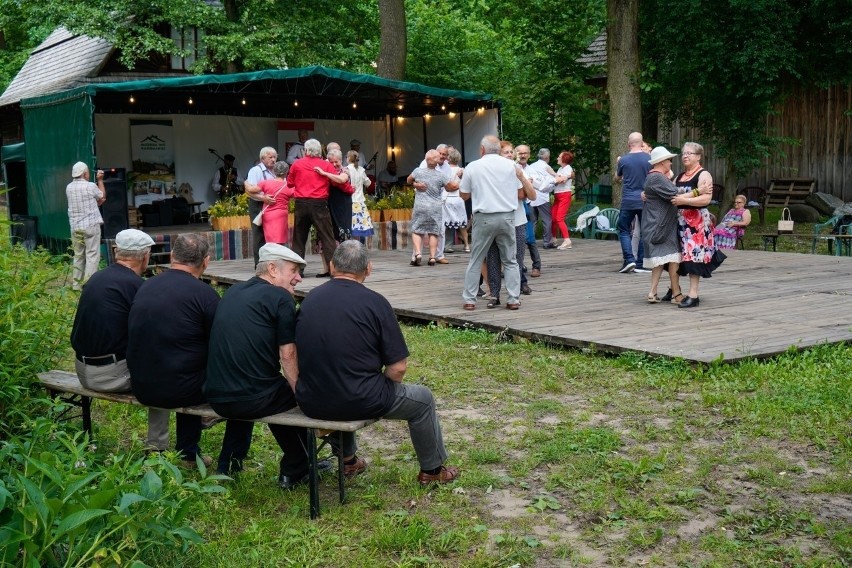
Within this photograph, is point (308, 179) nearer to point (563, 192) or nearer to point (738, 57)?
point (563, 192)

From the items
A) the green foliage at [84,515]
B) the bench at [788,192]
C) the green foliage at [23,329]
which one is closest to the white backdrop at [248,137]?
the bench at [788,192]

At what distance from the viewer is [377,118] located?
23359mm

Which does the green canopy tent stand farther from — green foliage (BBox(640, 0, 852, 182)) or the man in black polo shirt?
the man in black polo shirt

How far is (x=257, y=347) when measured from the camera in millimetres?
4801

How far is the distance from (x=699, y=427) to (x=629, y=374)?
1.33 meters

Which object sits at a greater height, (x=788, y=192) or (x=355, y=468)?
(x=788, y=192)

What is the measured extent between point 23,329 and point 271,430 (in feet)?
5.28

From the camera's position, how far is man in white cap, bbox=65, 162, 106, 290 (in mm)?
12883

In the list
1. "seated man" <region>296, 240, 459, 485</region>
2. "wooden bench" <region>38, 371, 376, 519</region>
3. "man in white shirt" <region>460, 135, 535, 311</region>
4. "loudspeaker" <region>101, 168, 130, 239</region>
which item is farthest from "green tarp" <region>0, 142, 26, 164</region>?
"seated man" <region>296, 240, 459, 485</region>

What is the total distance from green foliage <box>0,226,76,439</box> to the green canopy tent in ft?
28.3

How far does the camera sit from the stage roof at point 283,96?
1608 cm

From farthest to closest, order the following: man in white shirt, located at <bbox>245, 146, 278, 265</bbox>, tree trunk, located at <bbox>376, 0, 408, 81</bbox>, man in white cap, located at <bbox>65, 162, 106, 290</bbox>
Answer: tree trunk, located at <bbox>376, 0, 408, 81</bbox> → man in white cap, located at <bbox>65, 162, 106, 290</bbox> → man in white shirt, located at <bbox>245, 146, 278, 265</bbox>

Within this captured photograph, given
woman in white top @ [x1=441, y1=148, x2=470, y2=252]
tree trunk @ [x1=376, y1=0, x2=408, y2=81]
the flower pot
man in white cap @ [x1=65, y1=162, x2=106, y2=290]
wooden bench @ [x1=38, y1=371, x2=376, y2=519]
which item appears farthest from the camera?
tree trunk @ [x1=376, y1=0, x2=408, y2=81]

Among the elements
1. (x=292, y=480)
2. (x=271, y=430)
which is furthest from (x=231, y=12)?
(x=292, y=480)
